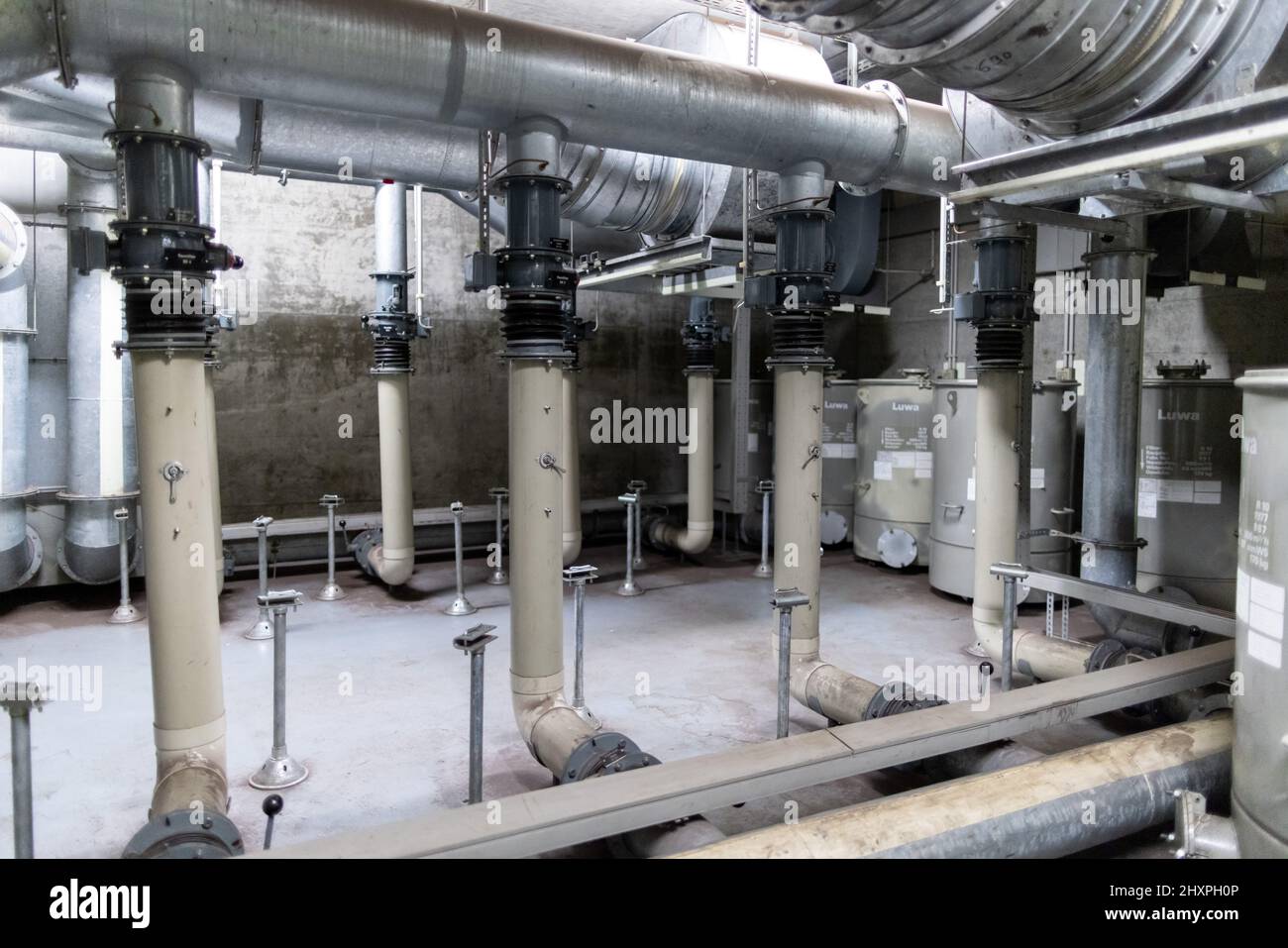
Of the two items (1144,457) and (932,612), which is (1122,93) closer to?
(1144,457)

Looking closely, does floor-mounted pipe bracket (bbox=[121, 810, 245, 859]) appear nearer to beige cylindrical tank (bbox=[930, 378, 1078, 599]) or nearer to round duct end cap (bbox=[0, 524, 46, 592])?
round duct end cap (bbox=[0, 524, 46, 592])

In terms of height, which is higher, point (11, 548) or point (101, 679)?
point (11, 548)

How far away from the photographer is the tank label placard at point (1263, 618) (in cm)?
233

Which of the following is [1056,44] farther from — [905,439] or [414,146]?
[905,439]

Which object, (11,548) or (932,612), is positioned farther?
(932,612)

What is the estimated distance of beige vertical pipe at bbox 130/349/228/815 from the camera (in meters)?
2.80

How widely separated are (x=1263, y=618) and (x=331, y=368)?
23.0ft

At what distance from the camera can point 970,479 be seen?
6297 millimetres

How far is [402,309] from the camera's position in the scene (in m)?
6.22

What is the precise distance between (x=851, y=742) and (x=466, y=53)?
274cm

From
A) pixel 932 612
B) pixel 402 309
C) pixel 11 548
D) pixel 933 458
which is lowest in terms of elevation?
pixel 932 612

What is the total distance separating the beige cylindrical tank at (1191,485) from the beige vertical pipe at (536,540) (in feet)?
10.9

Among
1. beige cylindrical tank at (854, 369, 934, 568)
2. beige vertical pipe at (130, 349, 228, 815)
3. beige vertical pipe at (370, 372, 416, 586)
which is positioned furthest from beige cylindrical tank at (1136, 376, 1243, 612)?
beige vertical pipe at (370, 372, 416, 586)
